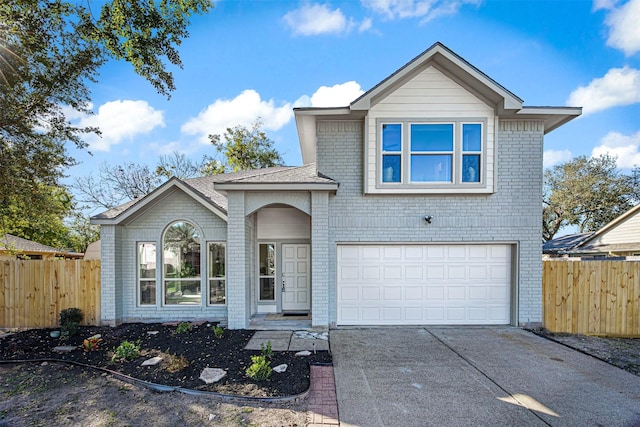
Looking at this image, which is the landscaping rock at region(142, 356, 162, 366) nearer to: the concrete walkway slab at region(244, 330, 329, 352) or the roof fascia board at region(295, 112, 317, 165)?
the concrete walkway slab at region(244, 330, 329, 352)

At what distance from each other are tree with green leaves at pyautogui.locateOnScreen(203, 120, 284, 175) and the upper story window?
16883 mm

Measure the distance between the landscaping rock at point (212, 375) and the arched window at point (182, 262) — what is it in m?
4.03

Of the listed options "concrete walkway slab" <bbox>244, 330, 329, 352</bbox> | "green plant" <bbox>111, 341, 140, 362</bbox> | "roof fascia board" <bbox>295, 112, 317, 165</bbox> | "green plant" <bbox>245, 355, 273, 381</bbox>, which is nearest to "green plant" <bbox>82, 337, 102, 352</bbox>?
"green plant" <bbox>111, 341, 140, 362</bbox>

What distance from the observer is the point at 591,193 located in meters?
25.7

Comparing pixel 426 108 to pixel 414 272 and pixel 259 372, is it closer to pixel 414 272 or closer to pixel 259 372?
pixel 414 272

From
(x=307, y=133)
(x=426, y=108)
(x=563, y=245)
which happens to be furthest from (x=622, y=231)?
(x=307, y=133)

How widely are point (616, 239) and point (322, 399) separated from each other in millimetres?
18671

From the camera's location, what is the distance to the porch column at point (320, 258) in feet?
25.9

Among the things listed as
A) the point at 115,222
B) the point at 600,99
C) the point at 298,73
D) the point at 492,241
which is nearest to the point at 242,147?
the point at 298,73

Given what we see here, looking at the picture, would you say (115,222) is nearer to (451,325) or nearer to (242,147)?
(451,325)

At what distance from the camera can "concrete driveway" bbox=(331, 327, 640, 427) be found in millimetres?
4152

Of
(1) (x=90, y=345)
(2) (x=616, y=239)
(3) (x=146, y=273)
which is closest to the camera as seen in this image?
(1) (x=90, y=345)

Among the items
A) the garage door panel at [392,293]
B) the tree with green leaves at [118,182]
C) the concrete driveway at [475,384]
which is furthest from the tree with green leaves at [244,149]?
the concrete driveway at [475,384]

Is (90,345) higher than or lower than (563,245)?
lower
